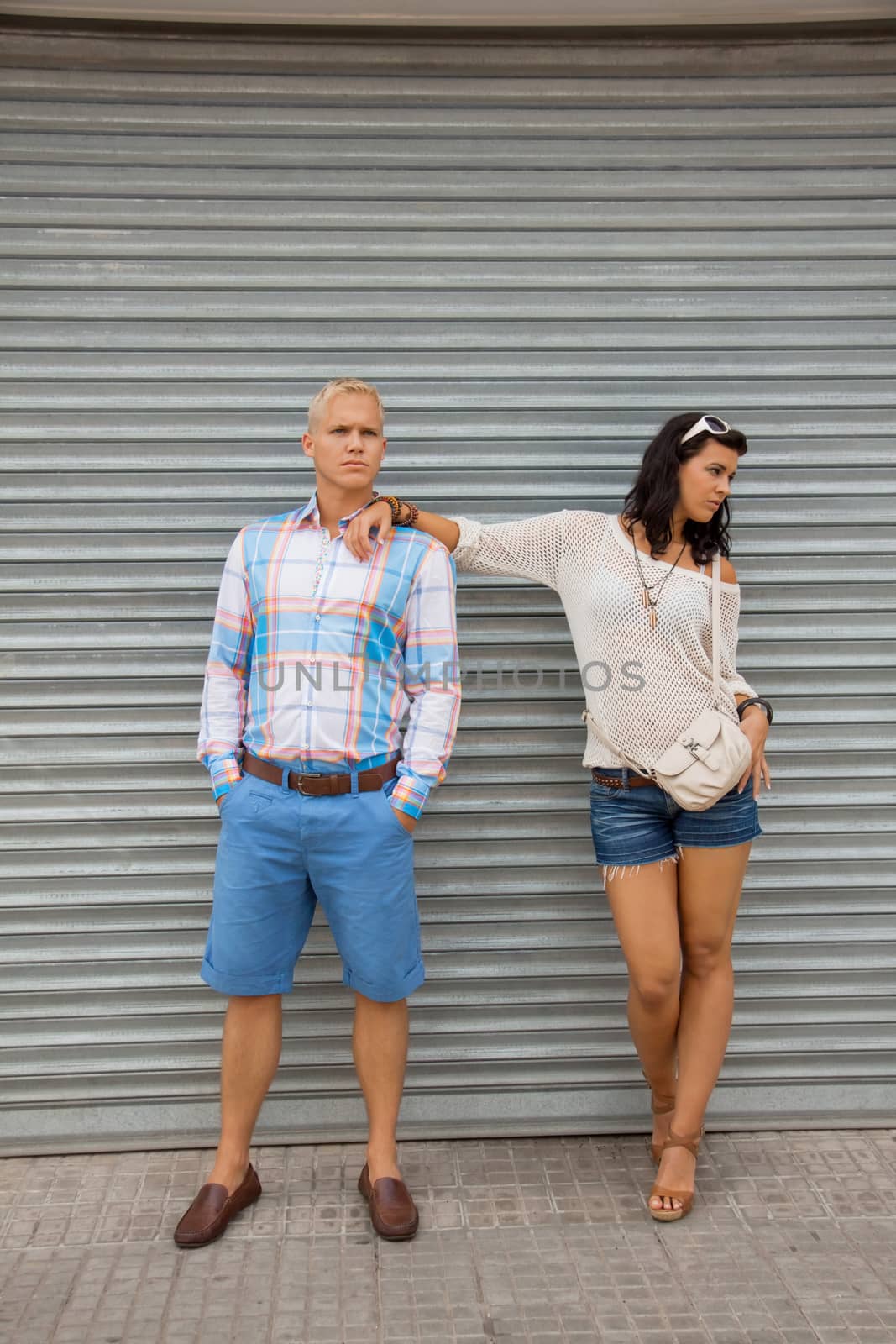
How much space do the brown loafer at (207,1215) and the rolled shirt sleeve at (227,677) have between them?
1146 mm

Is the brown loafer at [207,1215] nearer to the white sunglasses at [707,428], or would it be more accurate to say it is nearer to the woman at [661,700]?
the woman at [661,700]

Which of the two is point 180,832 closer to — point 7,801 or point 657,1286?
point 7,801

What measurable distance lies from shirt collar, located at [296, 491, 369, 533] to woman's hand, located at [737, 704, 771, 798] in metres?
1.29

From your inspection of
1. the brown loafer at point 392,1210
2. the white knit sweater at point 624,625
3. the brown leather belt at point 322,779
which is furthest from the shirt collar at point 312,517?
the brown loafer at point 392,1210

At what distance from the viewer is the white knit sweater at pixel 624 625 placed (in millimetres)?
3039

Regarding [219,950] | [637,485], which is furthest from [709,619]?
[219,950]

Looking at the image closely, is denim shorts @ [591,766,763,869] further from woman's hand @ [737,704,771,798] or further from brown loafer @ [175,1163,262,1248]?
brown loafer @ [175,1163,262,1248]

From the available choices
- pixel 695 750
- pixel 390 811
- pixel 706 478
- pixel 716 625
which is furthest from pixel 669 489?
pixel 390 811

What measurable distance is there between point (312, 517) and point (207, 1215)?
200 cm

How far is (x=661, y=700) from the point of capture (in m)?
Answer: 3.04

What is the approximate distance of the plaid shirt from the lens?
9.68 ft

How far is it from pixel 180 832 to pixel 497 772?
107 centimetres

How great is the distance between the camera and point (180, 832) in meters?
3.55

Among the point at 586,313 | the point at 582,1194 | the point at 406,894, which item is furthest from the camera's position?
the point at 586,313
